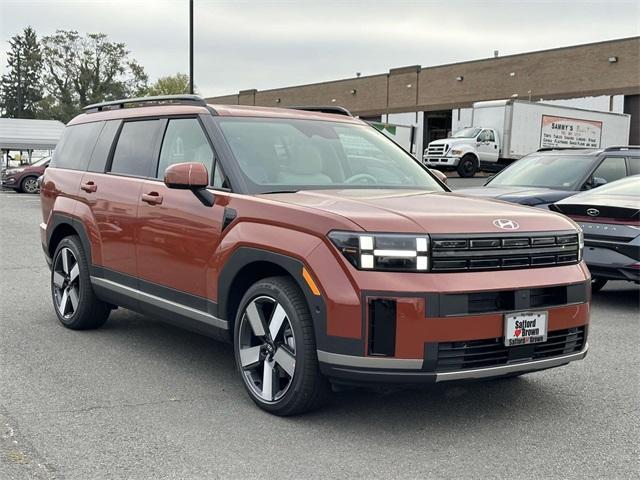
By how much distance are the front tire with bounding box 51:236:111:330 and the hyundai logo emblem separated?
3643mm

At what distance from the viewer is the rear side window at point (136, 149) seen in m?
5.72

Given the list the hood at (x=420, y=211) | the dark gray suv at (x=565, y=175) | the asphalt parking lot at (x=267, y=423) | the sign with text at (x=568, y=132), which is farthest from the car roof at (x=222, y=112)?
the sign with text at (x=568, y=132)

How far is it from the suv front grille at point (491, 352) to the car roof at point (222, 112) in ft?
7.95

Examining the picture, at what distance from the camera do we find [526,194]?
32.7 ft

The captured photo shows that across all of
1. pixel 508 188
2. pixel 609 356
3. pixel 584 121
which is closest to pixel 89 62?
pixel 584 121

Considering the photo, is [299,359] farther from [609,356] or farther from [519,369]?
[609,356]

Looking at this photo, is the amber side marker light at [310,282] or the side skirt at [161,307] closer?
the amber side marker light at [310,282]

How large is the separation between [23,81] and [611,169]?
106876mm

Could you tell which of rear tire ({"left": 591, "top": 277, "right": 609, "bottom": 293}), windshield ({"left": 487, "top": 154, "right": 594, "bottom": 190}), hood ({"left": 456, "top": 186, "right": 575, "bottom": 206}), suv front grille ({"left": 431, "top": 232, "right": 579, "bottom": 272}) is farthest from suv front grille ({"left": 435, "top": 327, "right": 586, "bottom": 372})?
windshield ({"left": 487, "top": 154, "right": 594, "bottom": 190})

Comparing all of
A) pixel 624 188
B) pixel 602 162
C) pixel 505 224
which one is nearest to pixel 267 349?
pixel 505 224

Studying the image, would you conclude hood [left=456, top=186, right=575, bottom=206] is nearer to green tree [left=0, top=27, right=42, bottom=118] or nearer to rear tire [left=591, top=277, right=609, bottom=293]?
rear tire [left=591, top=277, right=609, bottom=293]

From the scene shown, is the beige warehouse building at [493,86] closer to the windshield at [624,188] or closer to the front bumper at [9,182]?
the front bumper at [9,182]

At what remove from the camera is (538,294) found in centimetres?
407

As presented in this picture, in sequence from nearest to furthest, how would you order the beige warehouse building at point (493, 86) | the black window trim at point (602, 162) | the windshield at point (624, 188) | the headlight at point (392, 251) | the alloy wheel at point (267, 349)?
1. the headlight at point (392, 251)
2. the alloy wheel at point (267, 349)
3. the windshield at point (624, 188)
4. the black window trim at point (602, 162)
5. the beige warehouse building at point (493, 86)
